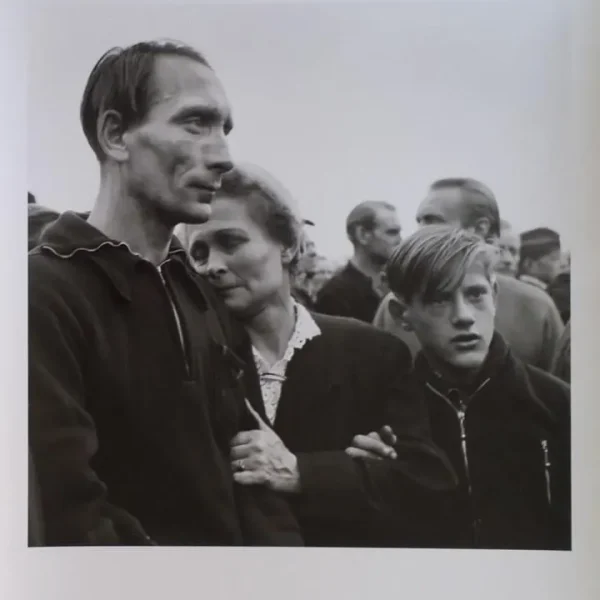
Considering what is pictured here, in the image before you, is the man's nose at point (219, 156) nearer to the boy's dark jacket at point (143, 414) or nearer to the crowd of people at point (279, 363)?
the crowd of people at point (279, 363)

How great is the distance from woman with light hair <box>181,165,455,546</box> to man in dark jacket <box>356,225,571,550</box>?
0.04 m

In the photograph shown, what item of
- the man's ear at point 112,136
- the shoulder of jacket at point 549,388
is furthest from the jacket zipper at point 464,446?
the man's ear at point 112,136

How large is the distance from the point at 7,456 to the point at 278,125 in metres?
0.63

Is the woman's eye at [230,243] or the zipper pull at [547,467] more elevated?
the woman's eye at [230,243]

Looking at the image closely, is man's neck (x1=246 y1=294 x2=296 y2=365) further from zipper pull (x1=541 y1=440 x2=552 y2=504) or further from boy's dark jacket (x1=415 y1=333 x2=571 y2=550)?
zipper pull (x1=541 y1=440 x2=552 y2=504)

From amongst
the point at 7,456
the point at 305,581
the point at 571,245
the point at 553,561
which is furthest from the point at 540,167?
the point at 7,456

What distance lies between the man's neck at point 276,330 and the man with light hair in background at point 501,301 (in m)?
0.13

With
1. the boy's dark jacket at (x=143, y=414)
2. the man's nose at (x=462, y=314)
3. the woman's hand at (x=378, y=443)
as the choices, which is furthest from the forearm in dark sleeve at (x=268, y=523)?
the man's nose at (x=462, y=314)

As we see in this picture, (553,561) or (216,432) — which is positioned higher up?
(216,432)

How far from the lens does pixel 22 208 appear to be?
894 millimetres

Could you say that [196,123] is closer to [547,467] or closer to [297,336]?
[297,336]

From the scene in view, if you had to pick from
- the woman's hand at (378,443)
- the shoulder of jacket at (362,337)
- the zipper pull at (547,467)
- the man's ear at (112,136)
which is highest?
the man's ear at (112,136)

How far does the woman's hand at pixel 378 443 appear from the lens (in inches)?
33.6

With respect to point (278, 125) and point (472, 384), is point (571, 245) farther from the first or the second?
point (278, 125)
